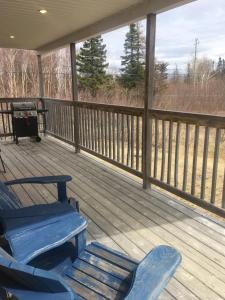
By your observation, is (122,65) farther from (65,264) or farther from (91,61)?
(65,264)

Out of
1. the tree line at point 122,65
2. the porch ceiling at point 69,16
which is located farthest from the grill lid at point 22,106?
the tree line at point 122,65

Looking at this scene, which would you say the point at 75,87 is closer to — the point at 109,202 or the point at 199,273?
the point at 109,202

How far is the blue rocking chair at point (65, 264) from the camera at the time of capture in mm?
951

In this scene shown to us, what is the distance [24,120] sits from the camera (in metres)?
6.53

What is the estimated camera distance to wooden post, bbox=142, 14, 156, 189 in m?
3.16

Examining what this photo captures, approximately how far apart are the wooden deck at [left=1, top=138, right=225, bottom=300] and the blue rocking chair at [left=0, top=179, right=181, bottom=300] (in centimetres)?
54

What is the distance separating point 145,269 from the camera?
1.17m

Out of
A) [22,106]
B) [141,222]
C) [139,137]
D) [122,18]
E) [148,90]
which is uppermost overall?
[122,18]

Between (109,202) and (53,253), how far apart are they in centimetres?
136

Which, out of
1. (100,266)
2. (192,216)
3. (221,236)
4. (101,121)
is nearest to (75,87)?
(101,121)

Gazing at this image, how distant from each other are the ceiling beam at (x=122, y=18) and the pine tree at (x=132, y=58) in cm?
871

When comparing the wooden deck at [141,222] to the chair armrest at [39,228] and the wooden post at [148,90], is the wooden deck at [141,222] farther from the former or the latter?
the chair armrest at [39,228]

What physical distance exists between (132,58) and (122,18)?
11.9m

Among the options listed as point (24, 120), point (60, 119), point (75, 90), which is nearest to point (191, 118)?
point (75, 90)
